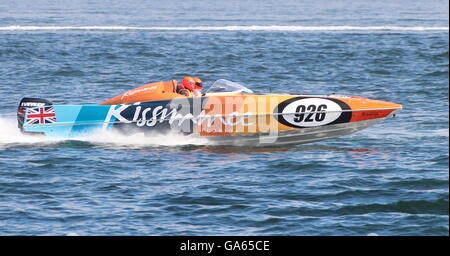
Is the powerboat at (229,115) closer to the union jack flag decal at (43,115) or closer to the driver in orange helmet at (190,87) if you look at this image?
the union jack flag decal at (43,115)

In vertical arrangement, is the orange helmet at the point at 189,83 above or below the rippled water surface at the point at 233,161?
above

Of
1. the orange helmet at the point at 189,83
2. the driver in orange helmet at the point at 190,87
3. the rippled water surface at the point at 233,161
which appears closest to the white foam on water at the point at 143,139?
the rippled water surface at the point at 233,161

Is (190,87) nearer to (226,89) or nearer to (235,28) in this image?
(226,89)

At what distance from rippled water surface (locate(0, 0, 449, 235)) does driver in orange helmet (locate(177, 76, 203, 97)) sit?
0.92 metres

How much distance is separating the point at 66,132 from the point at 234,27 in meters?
26.5

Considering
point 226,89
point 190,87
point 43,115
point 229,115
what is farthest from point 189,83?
point 43,115

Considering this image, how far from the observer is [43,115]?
573 inches

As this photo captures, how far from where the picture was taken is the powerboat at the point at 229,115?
44.0ft

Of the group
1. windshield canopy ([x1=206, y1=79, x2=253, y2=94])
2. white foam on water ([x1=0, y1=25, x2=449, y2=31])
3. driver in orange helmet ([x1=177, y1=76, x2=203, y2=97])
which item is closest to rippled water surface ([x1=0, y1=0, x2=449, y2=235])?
driver in orange helmet ([x1=177, y1=76, x2=203, y2=97])

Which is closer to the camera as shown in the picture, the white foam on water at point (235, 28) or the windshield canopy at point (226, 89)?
the windshield canopy at point (226, 89)

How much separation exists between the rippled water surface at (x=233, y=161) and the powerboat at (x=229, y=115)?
0.95 feet

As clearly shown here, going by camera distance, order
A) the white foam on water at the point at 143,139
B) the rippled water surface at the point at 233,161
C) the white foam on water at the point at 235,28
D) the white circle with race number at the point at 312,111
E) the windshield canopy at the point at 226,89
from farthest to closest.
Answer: the white foam on water at the point at 235,28 < the white foam on water at the point at 143,139 < the windshield canopy at the point at 226,89 < the white circle with race number at the point at 312,111 < the rippled water surface at the point at 233,161
